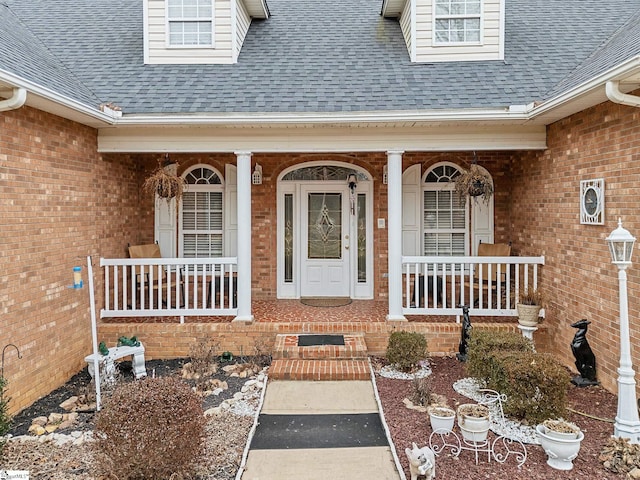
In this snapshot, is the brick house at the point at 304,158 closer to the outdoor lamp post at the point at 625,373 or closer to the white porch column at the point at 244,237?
the white porch column at the point at 244,237

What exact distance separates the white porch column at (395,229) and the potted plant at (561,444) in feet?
10.4

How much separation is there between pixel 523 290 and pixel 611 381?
194 cm

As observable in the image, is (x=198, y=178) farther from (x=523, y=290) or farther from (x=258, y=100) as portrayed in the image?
(x=523, y=290)

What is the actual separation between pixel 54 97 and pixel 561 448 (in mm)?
6249

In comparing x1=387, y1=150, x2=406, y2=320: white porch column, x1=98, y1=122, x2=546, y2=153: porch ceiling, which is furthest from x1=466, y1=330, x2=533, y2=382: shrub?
x1=98, y1=122, x2=546, y2=153: porch ceiling

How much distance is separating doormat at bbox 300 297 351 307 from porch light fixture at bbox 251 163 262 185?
2.41 metres

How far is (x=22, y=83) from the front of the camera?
4.68 m

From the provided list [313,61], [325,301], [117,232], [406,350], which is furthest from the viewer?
[325,301]

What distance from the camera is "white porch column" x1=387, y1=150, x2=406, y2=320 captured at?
700 centimetres

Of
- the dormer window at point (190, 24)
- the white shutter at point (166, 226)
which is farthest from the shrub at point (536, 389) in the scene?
the dormer window at point (190, 24)

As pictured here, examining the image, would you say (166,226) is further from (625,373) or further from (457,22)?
(625,373)

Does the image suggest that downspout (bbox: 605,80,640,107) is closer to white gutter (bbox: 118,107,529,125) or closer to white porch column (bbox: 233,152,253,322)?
white gutter (bbox: 118,107,529,125)

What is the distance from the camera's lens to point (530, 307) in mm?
6578

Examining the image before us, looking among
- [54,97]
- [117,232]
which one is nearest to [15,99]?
[54,97]
